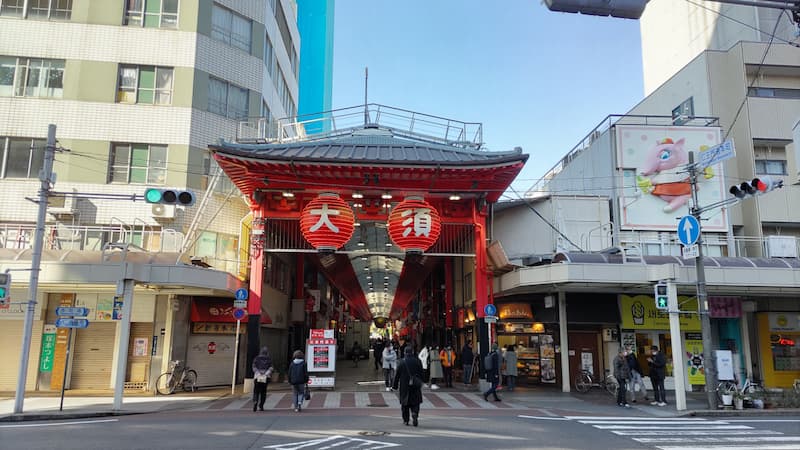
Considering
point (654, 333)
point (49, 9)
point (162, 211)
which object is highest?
point (49, 9)

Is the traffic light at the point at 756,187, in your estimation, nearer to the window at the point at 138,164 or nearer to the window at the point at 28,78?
the window at the point at 138,164

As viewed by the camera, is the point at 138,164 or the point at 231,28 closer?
the point at 138,164

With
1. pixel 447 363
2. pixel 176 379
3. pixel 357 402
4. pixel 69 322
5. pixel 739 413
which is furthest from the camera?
pixel 447 363

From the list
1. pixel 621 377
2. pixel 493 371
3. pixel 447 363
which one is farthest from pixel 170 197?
pixel 621 377

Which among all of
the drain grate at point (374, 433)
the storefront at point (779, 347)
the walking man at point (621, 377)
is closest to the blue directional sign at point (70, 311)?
the drain grate at point (374, 433)

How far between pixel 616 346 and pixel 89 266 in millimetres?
18766

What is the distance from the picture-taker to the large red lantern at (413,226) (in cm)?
1936

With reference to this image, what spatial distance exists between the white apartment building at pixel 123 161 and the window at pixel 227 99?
0.08 m

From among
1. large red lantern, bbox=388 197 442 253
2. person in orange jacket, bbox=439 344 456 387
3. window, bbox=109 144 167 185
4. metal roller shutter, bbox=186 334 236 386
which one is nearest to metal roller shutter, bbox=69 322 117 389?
metal roller shutter, bbox=186 334 236 386

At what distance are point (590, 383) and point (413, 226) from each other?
899cm

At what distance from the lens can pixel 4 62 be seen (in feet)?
75.8

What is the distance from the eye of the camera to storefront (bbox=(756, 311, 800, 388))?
2306 centimetres

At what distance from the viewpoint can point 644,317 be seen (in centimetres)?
2292

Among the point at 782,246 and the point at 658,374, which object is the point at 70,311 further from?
the point at 782,246
